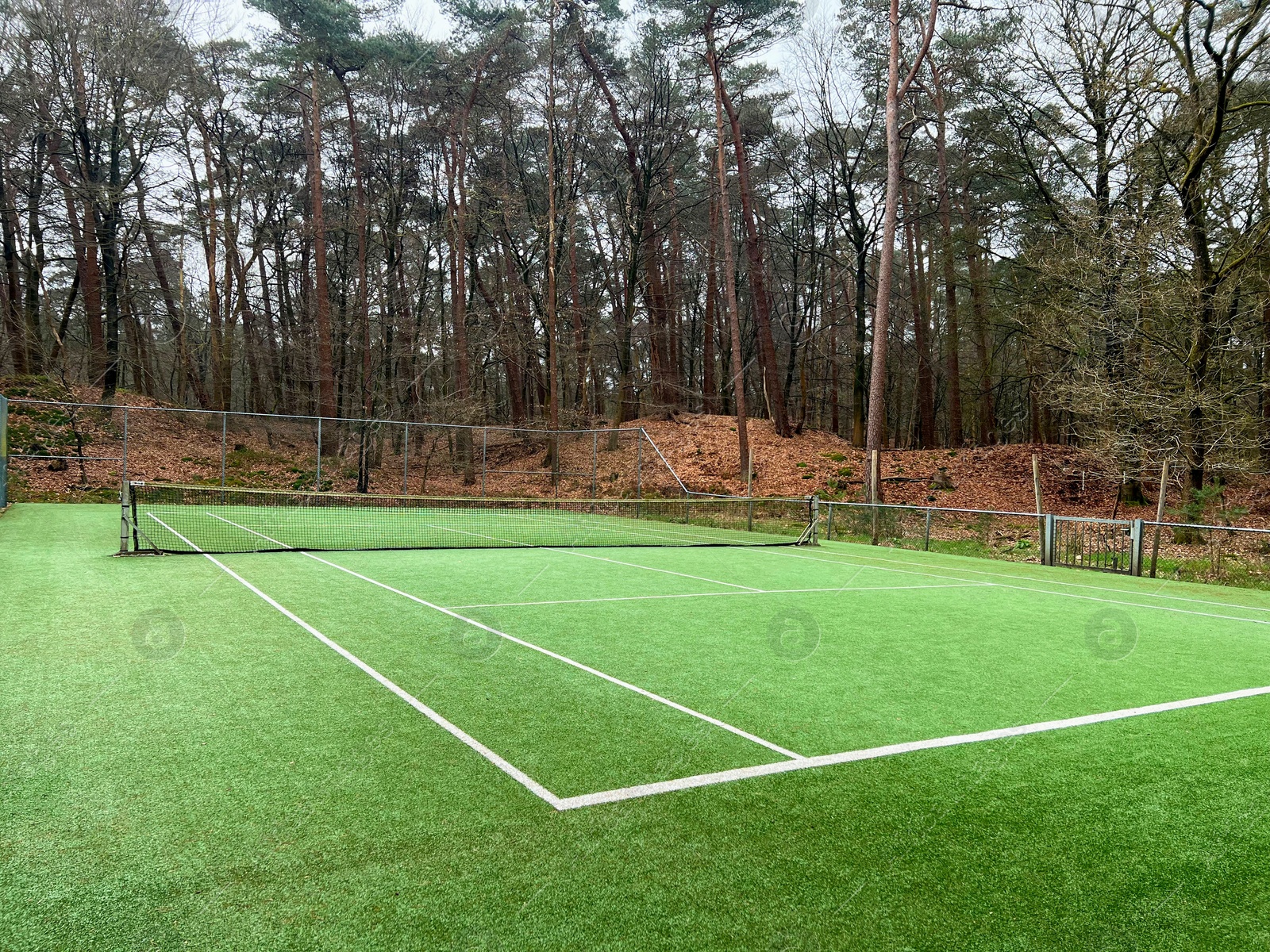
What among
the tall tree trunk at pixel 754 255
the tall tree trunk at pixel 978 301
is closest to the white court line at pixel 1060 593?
the tall tree trunk at pixel 754 255

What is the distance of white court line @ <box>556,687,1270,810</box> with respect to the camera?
3.57 m

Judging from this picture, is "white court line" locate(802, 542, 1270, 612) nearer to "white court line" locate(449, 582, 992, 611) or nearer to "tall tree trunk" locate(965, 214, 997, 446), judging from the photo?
"white court line" locate(449, 582, 992, 611)

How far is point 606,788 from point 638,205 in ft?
90.5

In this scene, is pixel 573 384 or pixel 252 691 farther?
pixel 573 384

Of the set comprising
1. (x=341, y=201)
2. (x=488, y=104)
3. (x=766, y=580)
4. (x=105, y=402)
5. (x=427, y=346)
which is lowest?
(x=766, y=580)

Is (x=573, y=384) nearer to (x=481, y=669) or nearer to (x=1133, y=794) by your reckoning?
(x=481, y=669)

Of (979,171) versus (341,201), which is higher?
(341,201)

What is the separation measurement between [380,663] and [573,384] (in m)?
23.8

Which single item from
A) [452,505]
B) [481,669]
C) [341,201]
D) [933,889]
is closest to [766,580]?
[481,669]

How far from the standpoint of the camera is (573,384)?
2911cm
